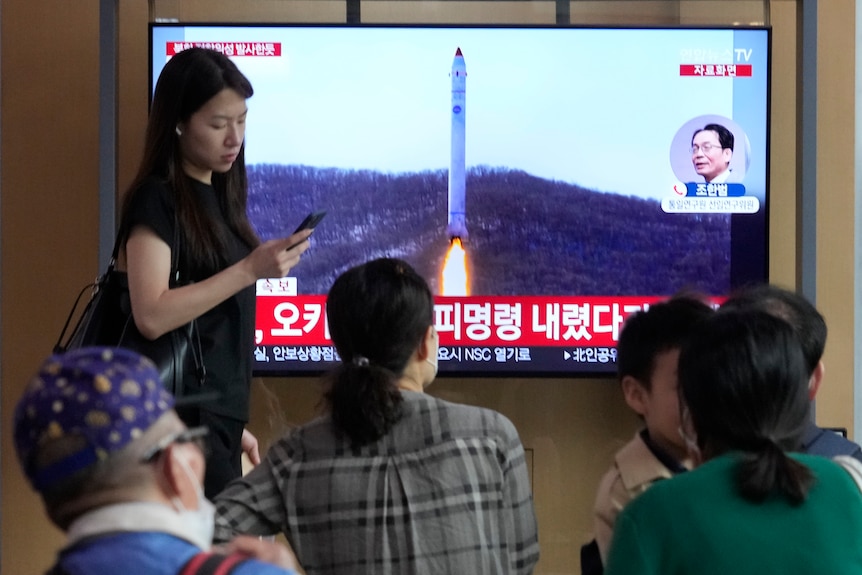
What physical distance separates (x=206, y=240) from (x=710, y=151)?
5.83 ft

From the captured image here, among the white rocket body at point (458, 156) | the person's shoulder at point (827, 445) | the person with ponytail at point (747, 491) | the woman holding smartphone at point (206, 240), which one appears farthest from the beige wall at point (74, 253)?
the person with ponytail at point (747, 491)

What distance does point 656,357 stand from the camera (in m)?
2.02

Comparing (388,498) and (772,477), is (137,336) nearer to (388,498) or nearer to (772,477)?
(388,498)

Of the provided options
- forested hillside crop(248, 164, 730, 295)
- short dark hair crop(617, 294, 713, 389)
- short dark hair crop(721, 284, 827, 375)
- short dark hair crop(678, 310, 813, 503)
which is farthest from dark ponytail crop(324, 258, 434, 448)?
forested hillside crop(248, 164, 730, 295)

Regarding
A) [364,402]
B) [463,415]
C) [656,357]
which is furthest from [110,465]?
[656,357]

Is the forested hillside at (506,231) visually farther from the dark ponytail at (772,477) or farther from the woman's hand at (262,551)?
the woman's hand at (262,551)

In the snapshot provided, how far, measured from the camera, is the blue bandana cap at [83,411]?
1061mm

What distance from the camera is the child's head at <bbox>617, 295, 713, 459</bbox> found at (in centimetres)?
197

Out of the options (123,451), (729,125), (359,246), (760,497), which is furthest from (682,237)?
(123,451)

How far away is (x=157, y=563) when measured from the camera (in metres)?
1.08

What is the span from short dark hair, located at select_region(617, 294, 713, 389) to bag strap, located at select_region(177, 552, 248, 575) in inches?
43.2

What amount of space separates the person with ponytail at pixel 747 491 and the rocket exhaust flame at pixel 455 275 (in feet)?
6.68

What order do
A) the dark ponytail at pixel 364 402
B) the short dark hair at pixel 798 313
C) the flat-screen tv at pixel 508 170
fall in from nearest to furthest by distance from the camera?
the dark ponytail at pixel 364 402 → the short dark hair at pixel 798 313 → the flat-screen tv at pixel 508 170

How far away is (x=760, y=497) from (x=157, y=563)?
2.36 ft
